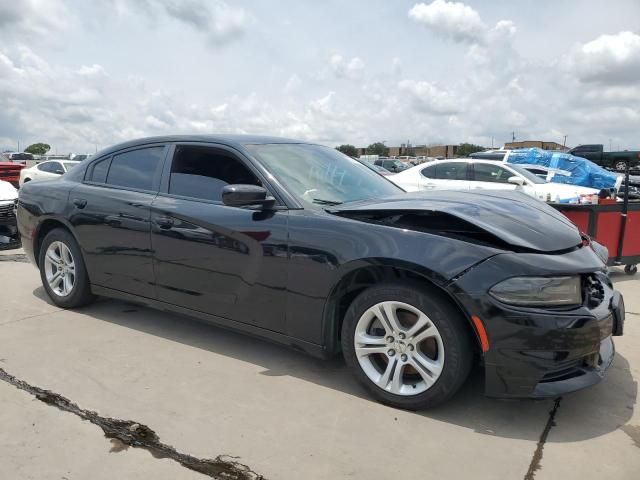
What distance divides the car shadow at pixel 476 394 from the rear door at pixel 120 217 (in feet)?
1.60

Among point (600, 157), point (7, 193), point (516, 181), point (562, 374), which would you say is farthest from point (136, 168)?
point (600, 157)

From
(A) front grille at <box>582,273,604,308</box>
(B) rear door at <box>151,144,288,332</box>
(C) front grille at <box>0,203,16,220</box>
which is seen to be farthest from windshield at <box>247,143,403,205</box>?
(C) front grille at <box>0,203,16,220</box>

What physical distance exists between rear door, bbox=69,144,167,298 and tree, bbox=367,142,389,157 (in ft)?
261

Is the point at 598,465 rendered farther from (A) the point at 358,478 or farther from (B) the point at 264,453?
(B) the point at 264,453

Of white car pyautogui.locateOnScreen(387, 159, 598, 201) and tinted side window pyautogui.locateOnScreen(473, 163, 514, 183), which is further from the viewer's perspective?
tinted side window pyautogui.locateOnScreen(473, 163, 514, 183)

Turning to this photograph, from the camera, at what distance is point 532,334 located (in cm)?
254

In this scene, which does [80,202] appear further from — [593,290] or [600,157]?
[600,157]

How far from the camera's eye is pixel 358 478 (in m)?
2.33

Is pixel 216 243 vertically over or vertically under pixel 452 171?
under

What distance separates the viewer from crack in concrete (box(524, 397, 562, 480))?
2.37m

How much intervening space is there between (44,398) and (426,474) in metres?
2.17

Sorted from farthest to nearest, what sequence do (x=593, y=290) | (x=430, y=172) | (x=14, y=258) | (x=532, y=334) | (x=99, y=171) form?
(x=430, y=172)
(x=14, y=258)
(x=99, y=171)
(x=593, y=290)
(x=532, y=334)

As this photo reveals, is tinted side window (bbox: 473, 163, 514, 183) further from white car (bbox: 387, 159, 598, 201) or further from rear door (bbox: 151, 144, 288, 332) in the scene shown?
rear door (bbox: 151, 144, 288, 332)

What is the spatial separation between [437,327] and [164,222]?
6.75 feet
